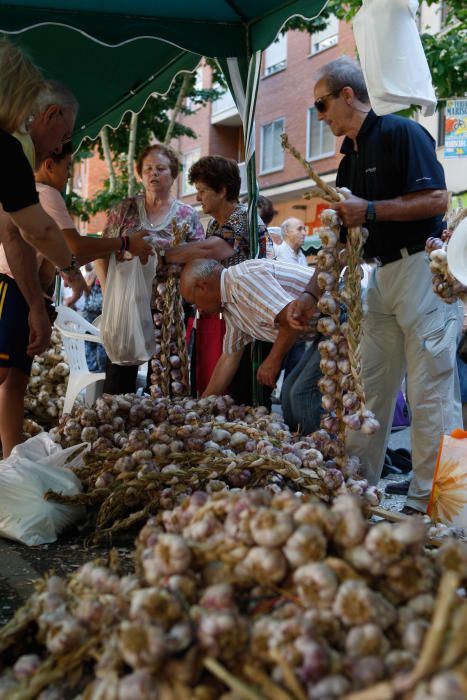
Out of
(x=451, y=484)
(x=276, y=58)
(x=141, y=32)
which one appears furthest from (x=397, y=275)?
(x=276, y=58)

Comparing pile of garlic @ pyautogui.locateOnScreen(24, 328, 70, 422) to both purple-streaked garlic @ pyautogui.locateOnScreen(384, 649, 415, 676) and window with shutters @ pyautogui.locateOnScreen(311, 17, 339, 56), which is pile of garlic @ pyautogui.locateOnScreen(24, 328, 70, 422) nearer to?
purple-streaked garlic @ pyautogui.locateOnScreen(384, 649, 415, 676)

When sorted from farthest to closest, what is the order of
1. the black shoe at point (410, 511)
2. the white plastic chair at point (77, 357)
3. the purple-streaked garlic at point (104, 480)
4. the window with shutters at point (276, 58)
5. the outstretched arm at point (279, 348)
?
the window with shutters at point (276, 58) → the white plastic chair at point (77, 357) → the outstretched arm at point (279, 348) → the black shoe at point (410, 511) → the purple-streaked garlic at point (104, 480)

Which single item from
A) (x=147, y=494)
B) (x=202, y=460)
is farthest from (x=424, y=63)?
(x=147, y=494)

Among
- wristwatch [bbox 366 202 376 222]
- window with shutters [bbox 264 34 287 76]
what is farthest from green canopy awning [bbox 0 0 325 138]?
window with shutters [bbox 264 34 287 76]

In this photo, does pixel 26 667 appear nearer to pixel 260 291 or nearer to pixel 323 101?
pixel 260 291

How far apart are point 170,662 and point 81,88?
6.26 m

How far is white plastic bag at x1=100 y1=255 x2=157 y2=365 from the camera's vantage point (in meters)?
4.63

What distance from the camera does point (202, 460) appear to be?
262 cm

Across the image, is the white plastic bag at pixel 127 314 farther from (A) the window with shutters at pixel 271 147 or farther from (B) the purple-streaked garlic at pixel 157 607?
(A) the window with shutters at pixel 271 147

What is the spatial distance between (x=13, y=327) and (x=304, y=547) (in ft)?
8.06

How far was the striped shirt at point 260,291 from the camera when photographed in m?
3.58

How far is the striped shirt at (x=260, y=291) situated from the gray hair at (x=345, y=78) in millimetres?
874

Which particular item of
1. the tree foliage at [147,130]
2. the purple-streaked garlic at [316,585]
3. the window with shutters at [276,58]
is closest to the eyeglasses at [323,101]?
the purple-streaked garlic at [316,585]

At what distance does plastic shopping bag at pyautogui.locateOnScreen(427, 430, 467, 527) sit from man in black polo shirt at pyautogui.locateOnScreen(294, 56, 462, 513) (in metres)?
0.41
